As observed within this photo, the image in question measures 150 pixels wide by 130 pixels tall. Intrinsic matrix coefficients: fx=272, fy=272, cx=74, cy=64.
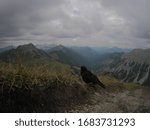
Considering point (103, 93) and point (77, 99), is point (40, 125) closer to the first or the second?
point (77, 99)

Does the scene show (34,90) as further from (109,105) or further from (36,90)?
(109,105)

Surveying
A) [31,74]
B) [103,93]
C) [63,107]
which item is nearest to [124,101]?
[103,93]

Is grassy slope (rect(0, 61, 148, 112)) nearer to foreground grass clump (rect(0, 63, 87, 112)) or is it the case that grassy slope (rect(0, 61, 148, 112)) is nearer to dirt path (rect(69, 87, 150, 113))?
foreground grass clump (rect(0, 63, 87, 112))

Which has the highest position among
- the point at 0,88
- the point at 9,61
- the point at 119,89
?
the point at 9,61

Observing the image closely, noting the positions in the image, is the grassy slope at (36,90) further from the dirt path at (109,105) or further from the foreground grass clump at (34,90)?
the dirt path at (109,105)

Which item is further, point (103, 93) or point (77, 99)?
point (103, 93)

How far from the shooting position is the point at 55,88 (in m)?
9.78

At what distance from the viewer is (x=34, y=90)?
871 cm

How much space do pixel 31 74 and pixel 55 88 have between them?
114cm

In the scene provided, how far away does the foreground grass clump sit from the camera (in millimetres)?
8133

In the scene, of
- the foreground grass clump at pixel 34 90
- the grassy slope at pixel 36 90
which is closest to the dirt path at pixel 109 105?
the grassy slope at pixel 36 90

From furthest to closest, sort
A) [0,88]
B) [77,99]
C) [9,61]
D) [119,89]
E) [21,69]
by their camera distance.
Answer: [119,89], [77,99], [9,61], [21,69], [0,88]

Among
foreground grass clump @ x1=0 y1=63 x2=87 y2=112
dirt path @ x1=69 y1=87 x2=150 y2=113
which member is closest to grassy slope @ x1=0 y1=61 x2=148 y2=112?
foreground grass clump @ x1=0 y1=63 x2=87 y2=112

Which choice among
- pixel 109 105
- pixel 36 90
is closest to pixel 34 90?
pixel 36 90
